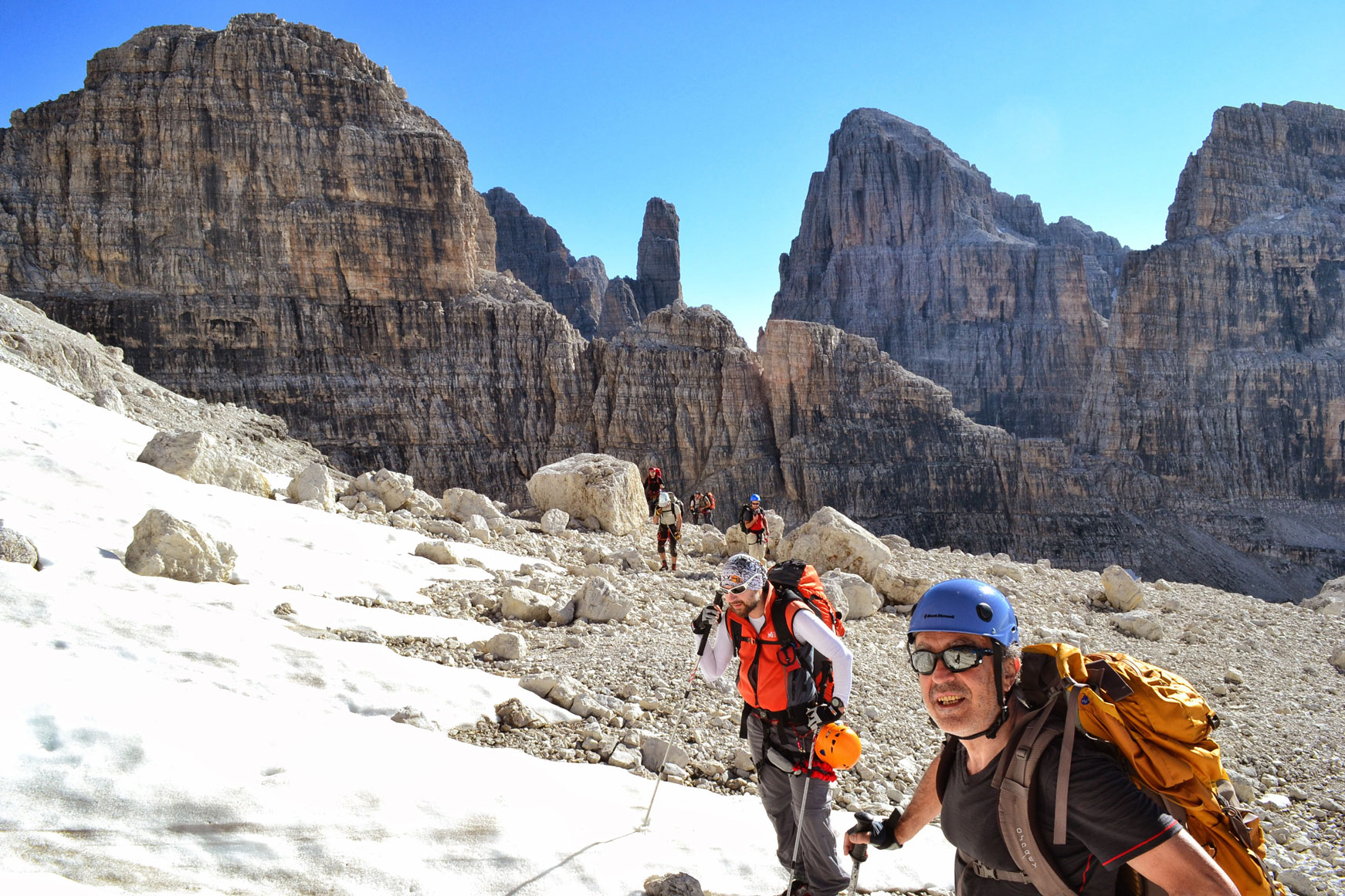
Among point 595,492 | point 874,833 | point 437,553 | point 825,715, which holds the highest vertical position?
point 595,492

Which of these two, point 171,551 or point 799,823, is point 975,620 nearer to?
point 799,823

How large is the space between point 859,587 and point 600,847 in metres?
8.15

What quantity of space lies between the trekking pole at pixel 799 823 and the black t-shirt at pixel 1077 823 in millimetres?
1622

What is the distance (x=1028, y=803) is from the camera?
90.6 inches

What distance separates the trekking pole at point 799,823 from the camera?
4191mm

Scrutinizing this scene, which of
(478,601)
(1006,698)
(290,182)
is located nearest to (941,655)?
(1006,698)

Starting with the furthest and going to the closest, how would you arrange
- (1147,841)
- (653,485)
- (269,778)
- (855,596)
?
(653,485), (855,596), (269,778), (1147,841)

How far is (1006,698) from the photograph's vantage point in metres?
2.52

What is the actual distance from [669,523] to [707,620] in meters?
9.05

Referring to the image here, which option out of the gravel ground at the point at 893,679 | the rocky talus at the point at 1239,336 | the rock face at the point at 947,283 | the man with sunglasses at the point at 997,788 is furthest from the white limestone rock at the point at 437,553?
the rock face at the point at 947,283

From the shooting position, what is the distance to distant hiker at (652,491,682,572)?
1384 centimetres

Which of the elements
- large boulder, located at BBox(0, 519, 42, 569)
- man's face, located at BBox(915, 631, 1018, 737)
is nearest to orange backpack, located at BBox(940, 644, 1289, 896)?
man's face, located at BBox(915, 631, 1018, 737)

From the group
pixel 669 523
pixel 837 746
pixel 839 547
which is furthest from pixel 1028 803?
pixel 839 547

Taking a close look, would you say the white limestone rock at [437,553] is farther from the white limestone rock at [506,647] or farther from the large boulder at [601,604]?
the white limestone rock at [506,647]
